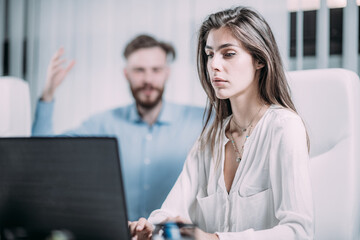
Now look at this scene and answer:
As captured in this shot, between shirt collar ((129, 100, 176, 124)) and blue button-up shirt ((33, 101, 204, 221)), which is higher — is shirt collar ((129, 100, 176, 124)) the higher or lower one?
the higher one

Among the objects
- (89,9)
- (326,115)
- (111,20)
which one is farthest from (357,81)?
(89,9)

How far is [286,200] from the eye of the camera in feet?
3.19

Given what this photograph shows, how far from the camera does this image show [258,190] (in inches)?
43.9

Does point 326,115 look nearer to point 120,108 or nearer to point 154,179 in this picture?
point 154,179

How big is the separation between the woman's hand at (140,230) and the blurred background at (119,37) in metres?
1.43

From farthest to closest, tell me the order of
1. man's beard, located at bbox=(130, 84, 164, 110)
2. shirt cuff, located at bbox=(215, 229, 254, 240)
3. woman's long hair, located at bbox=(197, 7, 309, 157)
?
1. man's beard, located at bbox=(130, 84, 164, 110)
2. woman's long hair, located at bbox=(197, 7, 309, 157)
3. shirt cuff, located at bbox=(215, 229, 254, 240)

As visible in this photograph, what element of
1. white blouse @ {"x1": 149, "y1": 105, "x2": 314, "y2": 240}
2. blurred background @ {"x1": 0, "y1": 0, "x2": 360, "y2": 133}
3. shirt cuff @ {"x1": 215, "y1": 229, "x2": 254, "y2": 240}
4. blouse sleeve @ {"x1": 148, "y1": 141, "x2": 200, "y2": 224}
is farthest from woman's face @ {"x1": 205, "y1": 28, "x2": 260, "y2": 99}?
blurred background @ {"x1": 0, "y1": 0, "x2": 360, "y2": 133}

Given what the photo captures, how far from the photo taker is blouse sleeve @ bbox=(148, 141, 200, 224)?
1.17 m

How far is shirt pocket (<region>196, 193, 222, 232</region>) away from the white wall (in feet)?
3.82

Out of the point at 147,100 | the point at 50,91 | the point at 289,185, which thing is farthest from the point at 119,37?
the point at 289,185

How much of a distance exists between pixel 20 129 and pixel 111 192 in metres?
1.29

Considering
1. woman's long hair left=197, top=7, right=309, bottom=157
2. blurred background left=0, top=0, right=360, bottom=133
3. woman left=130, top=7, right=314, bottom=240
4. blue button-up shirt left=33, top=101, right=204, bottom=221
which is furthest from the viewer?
blue button-up shirt left=33, top=101, right=204, bottom=221

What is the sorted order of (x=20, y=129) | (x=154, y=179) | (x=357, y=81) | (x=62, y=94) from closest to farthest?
(x=357, y=81) < (x=20, y=129) < (x=154, y=179) < (x=62, y=94)

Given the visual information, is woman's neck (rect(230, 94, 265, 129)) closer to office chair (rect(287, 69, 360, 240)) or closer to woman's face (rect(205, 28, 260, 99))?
woman's face (rect(205, 28, 260, 99))
